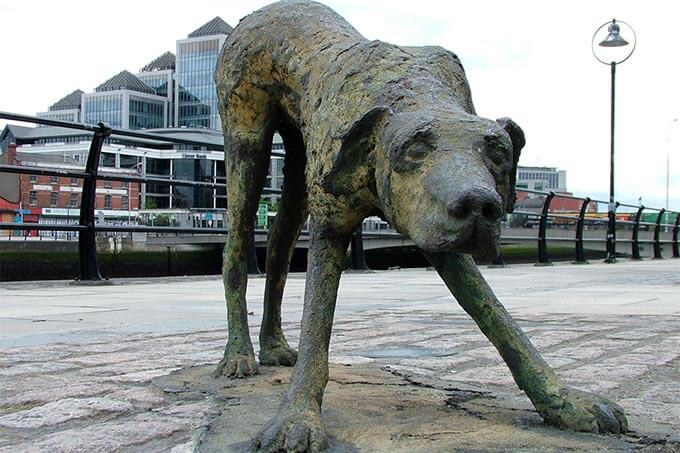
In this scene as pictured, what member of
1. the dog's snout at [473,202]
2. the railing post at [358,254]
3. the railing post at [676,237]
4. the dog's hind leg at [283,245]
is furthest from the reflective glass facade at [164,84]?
the dog's snout at [473,202]

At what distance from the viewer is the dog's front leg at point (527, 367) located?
2666 millimetres

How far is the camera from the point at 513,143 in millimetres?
2605

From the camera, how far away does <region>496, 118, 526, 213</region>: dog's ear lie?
2.54 metres

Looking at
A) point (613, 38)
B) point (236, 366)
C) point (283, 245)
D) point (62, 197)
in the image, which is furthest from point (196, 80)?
point (236, 366)

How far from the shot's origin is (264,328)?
3939mm

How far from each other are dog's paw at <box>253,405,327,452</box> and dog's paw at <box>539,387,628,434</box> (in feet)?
2.60

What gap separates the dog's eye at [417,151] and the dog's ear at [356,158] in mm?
185

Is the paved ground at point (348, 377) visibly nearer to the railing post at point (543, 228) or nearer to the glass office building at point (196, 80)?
the railing post at point (543, 228)

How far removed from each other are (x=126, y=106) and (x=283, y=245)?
4187 inches

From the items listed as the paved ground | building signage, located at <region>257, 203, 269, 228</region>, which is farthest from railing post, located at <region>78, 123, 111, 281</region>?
building signage, located at <region>257, 203, 269, 228</region>

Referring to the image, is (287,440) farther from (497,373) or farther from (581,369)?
(581,369)

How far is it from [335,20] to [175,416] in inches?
66.8

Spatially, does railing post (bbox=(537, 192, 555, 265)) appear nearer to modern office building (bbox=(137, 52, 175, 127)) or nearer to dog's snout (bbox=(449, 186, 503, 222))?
dog's snout (bbox=(449, 186, 503, 222))

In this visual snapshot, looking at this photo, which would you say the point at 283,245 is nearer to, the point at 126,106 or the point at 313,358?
the point at 313,358
